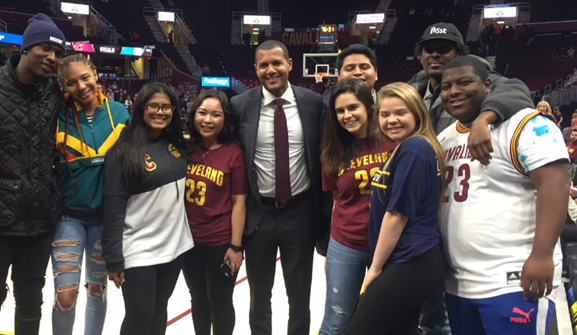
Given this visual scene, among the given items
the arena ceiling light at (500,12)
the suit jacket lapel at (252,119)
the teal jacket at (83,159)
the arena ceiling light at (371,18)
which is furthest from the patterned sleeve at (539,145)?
the arena ceiling light at (371,18)

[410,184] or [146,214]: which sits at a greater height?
[410,184]

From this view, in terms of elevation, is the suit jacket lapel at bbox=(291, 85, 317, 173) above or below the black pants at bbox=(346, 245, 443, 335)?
above

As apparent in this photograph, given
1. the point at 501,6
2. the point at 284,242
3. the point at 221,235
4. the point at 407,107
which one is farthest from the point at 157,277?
the point at 501,6

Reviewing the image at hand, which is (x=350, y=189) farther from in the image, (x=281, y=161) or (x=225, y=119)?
(x=225, y=119)

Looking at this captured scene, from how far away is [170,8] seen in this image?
79.7ft

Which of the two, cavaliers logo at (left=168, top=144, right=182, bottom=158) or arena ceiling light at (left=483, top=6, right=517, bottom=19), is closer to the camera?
cavaliers logo at (left=168, top=144, right=182, bottom=158)

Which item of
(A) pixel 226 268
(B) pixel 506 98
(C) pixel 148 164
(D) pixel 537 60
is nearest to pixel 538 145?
(B) pixel 506 98

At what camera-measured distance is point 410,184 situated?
1544mm

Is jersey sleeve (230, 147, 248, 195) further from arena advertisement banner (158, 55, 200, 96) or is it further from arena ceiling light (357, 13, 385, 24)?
arena ceiling light (357, 13, 385, 24)

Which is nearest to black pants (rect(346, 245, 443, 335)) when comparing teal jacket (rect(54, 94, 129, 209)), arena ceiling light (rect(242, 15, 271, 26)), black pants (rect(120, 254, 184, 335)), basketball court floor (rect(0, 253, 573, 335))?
black pants (rect(120, 254, 184, 335))

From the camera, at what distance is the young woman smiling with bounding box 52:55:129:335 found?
2.10 m

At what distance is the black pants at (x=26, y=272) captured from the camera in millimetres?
2070

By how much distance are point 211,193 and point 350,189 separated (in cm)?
74

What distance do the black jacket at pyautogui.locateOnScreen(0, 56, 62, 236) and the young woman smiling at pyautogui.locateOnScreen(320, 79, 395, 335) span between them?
4.48 feet
